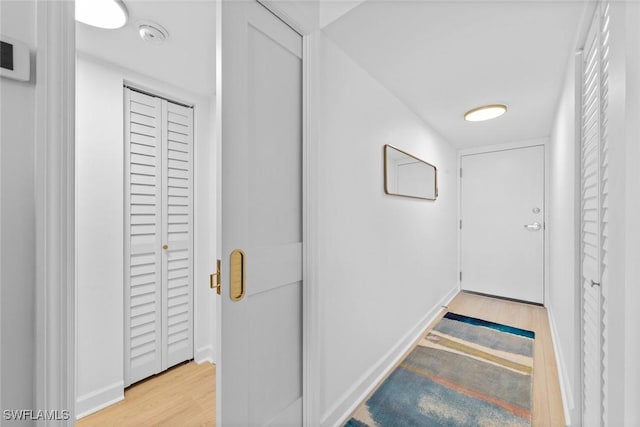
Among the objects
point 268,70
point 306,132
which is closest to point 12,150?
→ point 268,70

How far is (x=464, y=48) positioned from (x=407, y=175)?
38.7 inches

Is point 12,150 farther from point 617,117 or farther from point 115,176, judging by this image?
point 617,117

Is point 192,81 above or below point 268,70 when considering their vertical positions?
above

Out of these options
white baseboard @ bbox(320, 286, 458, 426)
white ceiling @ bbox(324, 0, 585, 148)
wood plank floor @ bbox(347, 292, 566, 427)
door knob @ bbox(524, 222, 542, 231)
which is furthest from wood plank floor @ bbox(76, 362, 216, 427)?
door knob @ bbox(524, 222, 542, 231)

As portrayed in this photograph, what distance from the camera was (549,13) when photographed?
1316 mm

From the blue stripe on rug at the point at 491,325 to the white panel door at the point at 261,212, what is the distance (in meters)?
2.28

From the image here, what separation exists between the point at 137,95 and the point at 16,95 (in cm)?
155

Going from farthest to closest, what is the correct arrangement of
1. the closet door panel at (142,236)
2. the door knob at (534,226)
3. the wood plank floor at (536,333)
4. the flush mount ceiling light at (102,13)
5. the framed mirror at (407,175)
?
1. the door knob at (534,226)
2. the framed mirror at (407,175)
3. the closet door panel at (142,236)
4. the wood plank floor at (536,333)
5. the flush mount ceiling light at (102,13)

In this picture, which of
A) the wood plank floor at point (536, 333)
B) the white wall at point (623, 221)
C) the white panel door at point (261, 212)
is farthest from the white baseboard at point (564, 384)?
the white panel door at point (261, 212)

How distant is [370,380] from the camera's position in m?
1.82

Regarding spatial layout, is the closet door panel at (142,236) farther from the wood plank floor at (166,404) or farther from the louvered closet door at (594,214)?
the louvered closet door at (594,214)

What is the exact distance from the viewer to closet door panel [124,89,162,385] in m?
1.90

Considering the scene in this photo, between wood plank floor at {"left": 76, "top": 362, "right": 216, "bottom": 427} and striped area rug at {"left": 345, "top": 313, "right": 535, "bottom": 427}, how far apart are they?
0.96m

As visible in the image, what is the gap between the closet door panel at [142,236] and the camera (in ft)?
6.24
